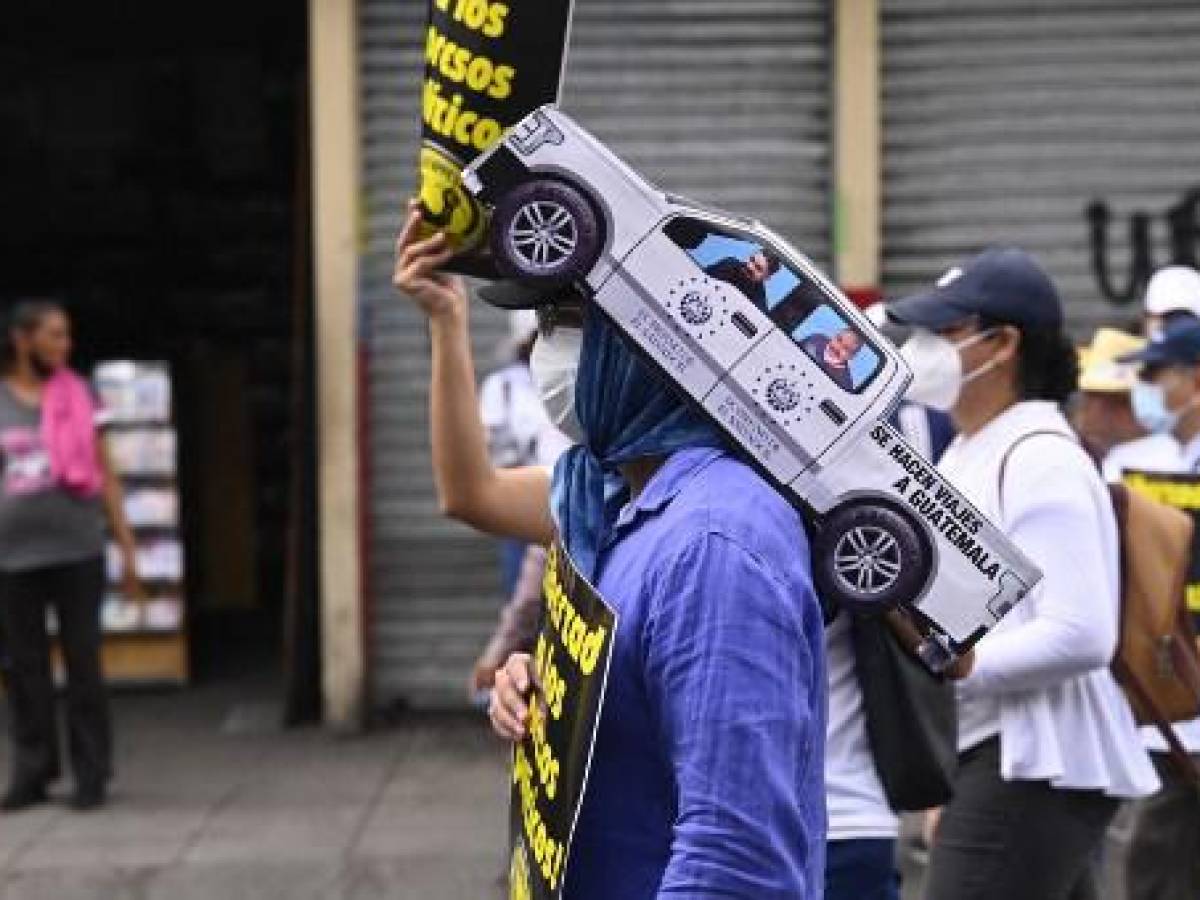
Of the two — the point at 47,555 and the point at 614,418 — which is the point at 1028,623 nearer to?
the point at 614,418

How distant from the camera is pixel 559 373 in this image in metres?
2.47

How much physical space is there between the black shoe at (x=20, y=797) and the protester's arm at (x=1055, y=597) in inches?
193

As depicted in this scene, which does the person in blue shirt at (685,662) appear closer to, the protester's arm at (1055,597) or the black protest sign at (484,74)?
the black protest sign at (484,74)

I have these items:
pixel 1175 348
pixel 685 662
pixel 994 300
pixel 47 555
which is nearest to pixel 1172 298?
pixel 1175 348

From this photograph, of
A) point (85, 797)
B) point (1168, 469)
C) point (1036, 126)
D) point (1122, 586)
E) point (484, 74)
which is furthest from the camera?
point (1036, 126)

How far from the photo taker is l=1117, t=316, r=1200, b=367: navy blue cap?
5.20 m

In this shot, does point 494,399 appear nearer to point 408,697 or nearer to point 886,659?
point 408,697

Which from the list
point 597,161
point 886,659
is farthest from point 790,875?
point 886,659

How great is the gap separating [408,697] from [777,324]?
7000 millimetres

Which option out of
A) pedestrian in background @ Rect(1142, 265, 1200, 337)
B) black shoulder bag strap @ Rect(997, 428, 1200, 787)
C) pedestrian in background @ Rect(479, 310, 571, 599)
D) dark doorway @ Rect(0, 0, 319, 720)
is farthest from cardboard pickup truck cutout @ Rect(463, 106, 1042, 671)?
dark doorway @ Rect(0, 0, 319, 720)

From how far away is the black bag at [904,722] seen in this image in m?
3.43

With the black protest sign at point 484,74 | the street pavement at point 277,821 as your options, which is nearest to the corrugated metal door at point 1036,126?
the street pavement at point 277,821

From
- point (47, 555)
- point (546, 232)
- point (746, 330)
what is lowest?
point (47, 555)

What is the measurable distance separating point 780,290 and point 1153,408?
3479 mm
